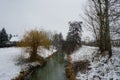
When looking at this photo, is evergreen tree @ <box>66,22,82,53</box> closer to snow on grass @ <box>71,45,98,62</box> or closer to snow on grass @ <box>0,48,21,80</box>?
snow on grass @ <box>71,45,98,62</box>

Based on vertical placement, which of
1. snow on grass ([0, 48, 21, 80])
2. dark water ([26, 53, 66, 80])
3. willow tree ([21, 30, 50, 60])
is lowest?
dark water ([26, 53, 66, 80])

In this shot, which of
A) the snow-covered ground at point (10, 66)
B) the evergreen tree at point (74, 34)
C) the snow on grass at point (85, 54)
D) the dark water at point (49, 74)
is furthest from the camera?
the evergreen tree at point (74, 34)

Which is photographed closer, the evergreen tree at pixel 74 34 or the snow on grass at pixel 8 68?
the snow on grass at pixel 8 68

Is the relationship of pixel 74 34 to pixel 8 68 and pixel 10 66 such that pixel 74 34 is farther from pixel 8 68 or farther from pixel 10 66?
pixel 8 68

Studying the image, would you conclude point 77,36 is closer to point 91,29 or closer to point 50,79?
point 91,29

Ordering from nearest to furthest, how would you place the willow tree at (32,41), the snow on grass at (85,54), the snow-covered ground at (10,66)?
1. the snow-covered ground at (10,66)
2. the snow on grass at (85,54)
3. the willow tree at (32,41)

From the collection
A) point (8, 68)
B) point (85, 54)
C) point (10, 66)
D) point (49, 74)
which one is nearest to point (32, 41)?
point (10, 66)

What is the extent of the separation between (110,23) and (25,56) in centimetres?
1626

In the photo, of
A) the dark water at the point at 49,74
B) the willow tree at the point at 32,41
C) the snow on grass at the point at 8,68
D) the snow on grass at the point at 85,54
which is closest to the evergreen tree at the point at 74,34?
the snow on grass at the point at 85,54

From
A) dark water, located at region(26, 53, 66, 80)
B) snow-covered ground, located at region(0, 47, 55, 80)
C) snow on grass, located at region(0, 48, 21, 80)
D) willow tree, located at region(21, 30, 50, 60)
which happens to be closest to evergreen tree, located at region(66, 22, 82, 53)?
snow-covered ground, located at region(0, 47, 55, 80)

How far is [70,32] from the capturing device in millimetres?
60406

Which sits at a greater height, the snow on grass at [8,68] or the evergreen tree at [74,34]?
the evergreen tree at [74,34]

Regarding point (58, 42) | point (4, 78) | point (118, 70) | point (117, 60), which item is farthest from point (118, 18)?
point (58, 42)

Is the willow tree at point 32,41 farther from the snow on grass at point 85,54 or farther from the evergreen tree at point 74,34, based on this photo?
the evergreen tree at point 74,34
